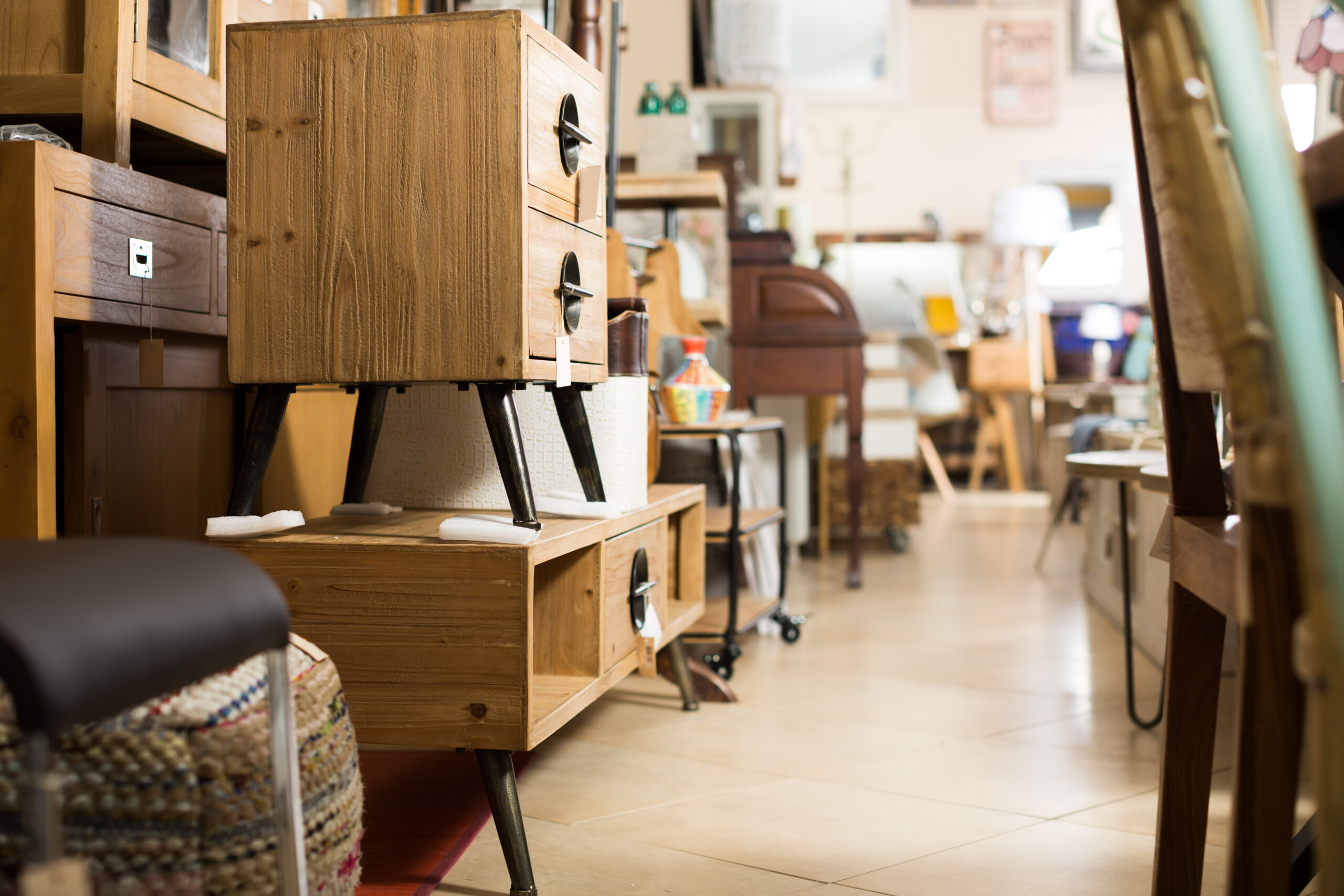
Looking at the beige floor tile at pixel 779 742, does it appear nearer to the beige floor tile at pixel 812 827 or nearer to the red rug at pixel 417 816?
the beige floor tile at pixel 812 827


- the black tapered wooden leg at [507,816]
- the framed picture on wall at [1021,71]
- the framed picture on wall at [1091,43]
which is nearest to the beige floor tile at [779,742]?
the black tapered wooden leg at [507,816]

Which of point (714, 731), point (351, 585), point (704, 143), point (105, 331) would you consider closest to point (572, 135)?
point (351, 585)

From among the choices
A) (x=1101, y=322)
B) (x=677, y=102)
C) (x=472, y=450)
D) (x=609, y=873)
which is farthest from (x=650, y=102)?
(x=1101, y=322)

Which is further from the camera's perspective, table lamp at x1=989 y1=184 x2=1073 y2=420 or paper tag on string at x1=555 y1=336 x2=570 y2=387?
table lamp at x1=989 y1=184 x2=1073 y2=420

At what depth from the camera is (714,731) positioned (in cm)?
219

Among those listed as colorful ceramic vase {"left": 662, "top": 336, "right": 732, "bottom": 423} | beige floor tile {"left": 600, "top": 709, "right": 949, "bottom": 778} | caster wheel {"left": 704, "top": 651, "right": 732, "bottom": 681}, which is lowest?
beige floor tile {"left": 600, "top": 709, "right": 949, "bottom": 778}

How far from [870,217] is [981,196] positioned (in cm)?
77

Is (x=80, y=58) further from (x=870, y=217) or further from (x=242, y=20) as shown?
(x=870, y=217)

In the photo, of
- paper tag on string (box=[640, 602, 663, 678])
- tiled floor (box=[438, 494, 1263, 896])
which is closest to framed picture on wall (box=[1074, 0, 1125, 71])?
tiled floor (box=[438, 494, 1263, 896])

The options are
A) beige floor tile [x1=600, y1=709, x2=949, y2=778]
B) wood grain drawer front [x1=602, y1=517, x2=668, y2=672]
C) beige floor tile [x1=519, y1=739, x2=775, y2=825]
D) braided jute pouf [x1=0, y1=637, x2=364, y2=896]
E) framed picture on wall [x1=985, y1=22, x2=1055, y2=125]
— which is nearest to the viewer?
braided jute pouf [x1=0, y1=637, x2=364, y2=896]

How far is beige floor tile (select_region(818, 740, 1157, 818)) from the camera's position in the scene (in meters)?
1.79

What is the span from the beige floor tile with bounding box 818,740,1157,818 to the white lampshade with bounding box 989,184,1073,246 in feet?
17.7

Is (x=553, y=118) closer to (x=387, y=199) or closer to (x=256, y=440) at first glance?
(x=387, y=199)

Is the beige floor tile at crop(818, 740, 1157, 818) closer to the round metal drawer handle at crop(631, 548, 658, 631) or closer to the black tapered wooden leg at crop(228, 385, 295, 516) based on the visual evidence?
the round metal drawer handle at crop(631, 548, 658, 631)
